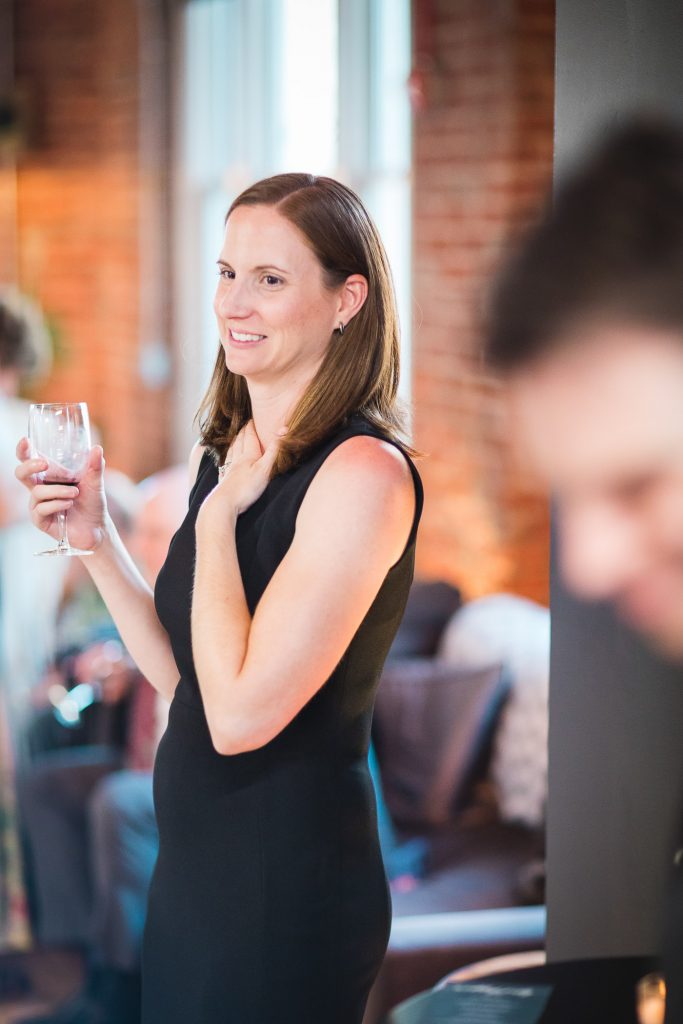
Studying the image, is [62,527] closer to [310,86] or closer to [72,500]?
[72,500]

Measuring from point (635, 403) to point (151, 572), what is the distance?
2.74m

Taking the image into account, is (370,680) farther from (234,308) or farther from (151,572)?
(151,572)

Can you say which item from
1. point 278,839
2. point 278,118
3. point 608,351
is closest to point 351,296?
point 278,839

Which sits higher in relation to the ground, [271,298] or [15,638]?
[271,298]

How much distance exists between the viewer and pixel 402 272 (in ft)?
15.0

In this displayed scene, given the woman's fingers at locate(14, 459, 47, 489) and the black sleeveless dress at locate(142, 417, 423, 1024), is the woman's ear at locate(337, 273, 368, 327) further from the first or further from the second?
the woman's fingers at locate(14, 459, 47, 489)

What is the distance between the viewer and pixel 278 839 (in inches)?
56.7

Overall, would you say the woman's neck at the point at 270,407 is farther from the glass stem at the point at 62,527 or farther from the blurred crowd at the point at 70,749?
the blurred crowd at the point at 70,749

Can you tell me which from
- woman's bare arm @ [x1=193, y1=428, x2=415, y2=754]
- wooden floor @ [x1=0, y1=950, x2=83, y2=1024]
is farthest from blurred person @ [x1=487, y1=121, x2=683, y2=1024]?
wooden floor @ [x1=0, y1=950, x2=83, y2=1024]

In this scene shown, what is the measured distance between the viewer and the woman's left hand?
1403mm

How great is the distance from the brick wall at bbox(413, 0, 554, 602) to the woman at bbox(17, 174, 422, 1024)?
7.54 ft

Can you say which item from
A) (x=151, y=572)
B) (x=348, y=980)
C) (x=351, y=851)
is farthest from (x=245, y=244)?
(x=151, y=572)

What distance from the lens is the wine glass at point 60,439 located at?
59.8 inches

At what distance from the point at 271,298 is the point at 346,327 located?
94 millimetres
